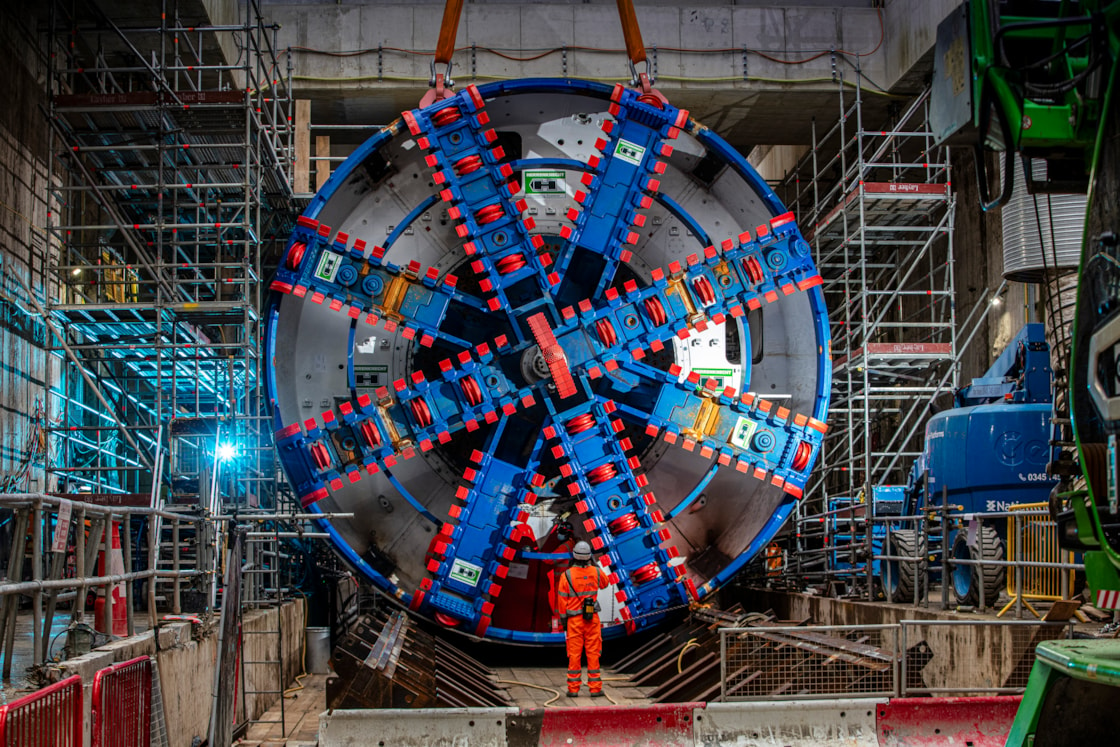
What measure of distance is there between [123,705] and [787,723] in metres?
4.02

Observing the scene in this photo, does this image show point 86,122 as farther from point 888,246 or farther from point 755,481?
point 888,246

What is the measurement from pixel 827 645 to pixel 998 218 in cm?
1052

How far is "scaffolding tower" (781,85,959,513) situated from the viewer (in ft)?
55.5

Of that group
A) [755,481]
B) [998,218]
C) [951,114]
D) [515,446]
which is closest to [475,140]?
[515,446]

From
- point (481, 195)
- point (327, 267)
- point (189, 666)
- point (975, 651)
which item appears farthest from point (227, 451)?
point (975, 651)

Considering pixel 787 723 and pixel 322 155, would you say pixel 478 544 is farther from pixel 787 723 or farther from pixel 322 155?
pixel 322 155

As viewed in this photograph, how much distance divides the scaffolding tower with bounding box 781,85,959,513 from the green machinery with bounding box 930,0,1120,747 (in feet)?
34.8

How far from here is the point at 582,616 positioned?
10094mm

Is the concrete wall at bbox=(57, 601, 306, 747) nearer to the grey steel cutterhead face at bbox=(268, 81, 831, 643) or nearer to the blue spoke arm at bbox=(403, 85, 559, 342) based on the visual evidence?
the grey steel cutterhead face at bbox=(268, 81, 831, 643)

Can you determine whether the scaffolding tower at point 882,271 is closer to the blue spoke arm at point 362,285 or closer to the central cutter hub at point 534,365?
the central cutter hub at point 534,365

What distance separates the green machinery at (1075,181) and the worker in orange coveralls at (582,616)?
570cm

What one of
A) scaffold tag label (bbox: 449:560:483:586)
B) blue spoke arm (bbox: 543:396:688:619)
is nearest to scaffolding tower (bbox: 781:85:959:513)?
blue spoke arm (bbox: 543:396:688:619)

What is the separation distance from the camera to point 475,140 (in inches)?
463

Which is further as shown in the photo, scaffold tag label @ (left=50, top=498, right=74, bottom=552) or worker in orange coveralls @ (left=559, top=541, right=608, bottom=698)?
worker in orange coveralls @ (left=559, top=541, right=608, bottom=698)
